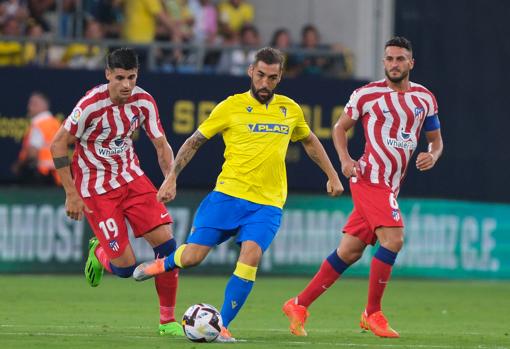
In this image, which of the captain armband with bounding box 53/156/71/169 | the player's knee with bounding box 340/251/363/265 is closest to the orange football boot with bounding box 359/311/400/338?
the player's knee with bounding box 340/251/363/265

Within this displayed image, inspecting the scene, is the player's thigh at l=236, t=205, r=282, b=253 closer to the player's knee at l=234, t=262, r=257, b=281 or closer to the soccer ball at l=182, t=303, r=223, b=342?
the player's knee at l=234, t=262, r=257, b=281

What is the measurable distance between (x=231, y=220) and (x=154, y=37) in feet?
33.4

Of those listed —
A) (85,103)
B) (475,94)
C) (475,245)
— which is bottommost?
(475,245)

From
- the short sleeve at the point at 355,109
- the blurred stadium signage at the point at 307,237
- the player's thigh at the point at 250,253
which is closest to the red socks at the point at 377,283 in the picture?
the short sleeve at the point at 355,109

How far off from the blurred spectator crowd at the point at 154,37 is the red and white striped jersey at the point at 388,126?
839 centimetres

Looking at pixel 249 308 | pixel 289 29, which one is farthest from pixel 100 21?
pixel 249 308

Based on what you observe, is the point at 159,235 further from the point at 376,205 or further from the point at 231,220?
the point at 376,205

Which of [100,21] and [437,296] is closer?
[437,296]

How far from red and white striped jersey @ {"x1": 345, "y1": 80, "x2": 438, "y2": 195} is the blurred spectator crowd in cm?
839

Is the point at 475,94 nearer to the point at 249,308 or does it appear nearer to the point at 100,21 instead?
the point at 100,21

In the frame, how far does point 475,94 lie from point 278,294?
232 inches

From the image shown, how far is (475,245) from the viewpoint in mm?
20328

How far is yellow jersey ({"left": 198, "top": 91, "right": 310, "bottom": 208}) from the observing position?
10688 millimetres

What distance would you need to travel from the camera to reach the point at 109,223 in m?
11.5
